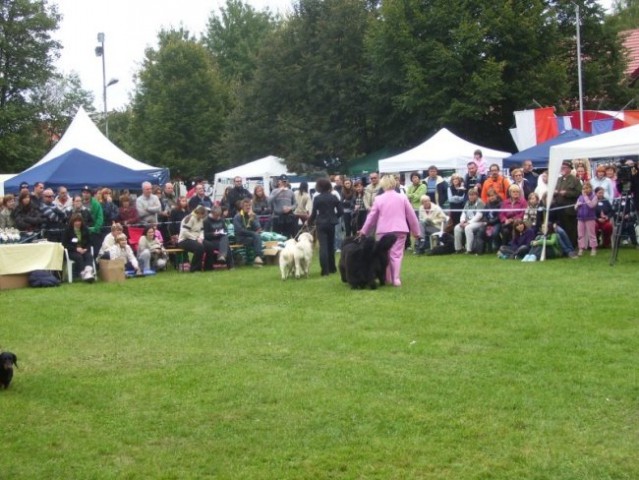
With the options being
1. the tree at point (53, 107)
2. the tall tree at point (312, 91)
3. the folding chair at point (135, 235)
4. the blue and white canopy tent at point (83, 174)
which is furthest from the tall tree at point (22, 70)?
the folding chair at point (135, 235)

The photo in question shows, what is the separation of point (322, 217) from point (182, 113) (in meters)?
34.8

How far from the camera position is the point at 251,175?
115 ft

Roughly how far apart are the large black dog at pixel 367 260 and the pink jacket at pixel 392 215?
19 cm

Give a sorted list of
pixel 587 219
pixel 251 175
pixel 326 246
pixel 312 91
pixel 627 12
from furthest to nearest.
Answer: pixel 627 12 → pixel 312 91 → pixel 251 175 → pixel 587 219 → pixel 326 246

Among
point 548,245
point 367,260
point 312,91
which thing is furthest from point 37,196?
point 312,91

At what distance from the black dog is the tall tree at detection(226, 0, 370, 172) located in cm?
3273

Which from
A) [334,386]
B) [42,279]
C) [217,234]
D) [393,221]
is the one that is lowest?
[334,386]

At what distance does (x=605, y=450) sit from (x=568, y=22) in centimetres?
3575

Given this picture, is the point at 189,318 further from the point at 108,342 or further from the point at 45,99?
the point at 45,99

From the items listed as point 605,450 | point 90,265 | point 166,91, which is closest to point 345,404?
point 605,450

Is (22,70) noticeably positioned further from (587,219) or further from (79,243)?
(587,219)

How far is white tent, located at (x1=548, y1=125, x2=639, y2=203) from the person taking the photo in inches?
553

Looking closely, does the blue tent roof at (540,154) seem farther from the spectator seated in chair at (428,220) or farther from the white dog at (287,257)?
the white dog at (287,257)

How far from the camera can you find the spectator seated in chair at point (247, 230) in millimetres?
16969
